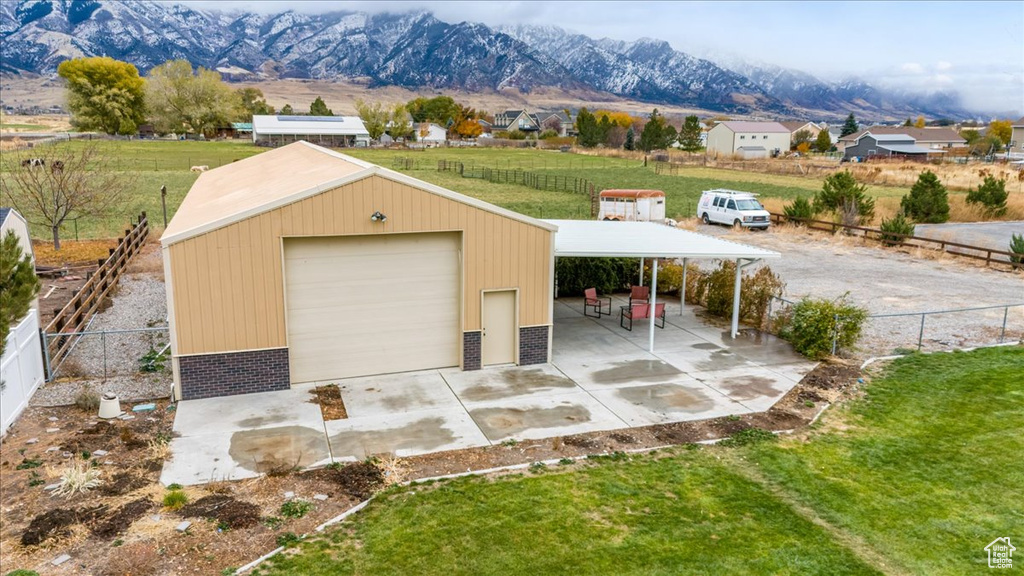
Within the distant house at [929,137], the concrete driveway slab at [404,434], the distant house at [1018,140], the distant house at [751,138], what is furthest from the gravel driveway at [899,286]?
the distant house at [929,137]

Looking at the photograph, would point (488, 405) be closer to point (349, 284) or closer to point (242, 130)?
point (349, 284)

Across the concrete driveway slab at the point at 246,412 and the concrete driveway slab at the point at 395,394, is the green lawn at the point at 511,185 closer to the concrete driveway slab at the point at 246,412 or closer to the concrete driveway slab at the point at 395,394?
the concrete driveway slab at the point at 246,412

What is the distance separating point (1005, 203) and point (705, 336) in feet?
107

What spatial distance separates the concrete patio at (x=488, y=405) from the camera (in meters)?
10.2

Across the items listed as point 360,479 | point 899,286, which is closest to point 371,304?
point 360,479

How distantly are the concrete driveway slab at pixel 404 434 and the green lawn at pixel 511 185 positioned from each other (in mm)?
24393

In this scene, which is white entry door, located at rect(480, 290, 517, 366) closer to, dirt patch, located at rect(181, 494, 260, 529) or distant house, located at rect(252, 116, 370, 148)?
dirt patch, located at rect(181, 494, 260, 529)

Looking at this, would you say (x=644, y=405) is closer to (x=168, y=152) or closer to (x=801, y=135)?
(x=168, y=152)

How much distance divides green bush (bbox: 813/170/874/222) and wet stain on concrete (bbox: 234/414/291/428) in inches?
1237

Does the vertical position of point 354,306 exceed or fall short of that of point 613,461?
it exceeds it

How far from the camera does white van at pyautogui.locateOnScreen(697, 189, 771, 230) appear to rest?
3347 centimetres

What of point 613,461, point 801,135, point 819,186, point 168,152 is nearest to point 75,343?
point 613,461

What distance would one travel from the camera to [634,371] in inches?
549

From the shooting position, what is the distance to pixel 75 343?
14.9 metres
